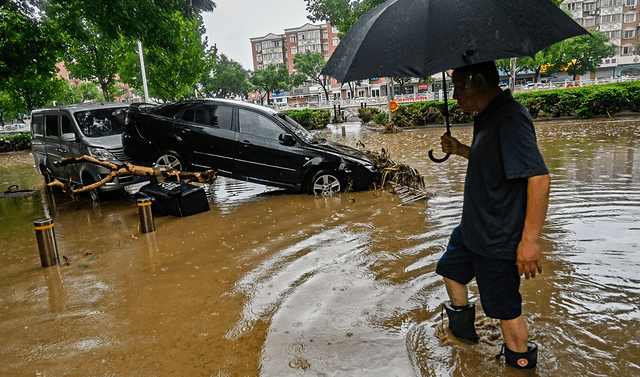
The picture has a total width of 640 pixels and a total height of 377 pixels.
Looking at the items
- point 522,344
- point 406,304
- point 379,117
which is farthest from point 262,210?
point 379,117

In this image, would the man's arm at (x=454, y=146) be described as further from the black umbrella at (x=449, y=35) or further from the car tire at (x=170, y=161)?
the car tire at (x=170, y=161)

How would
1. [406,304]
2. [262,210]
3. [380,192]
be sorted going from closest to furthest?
[406,304]
[262,210]
[380,192]

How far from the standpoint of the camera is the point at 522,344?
245 cm

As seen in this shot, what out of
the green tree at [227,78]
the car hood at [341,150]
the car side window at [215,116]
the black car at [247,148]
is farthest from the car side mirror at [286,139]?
the green tree at [227,78]

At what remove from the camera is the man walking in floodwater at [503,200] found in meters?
2.18

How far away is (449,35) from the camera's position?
2.32 m

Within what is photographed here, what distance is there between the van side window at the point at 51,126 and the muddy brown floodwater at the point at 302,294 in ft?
9.90

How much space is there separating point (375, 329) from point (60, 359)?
8.02 feet

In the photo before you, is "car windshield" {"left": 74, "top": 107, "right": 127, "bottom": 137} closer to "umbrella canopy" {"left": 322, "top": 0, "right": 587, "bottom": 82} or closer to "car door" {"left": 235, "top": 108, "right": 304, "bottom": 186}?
"car door" {"left": 235, "top": 108, "right": 304, "bottom": 186}

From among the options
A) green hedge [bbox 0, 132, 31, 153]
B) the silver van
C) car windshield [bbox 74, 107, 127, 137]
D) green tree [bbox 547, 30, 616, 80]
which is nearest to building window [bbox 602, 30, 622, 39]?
green tree [bbox 547, 30, 616, 80]

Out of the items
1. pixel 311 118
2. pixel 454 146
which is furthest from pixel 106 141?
pixel 311 118

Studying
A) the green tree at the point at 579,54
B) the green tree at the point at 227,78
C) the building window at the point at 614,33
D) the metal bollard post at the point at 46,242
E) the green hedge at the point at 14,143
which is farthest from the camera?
the building window at the point at 614,33

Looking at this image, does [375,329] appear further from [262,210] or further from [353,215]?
[262,210]

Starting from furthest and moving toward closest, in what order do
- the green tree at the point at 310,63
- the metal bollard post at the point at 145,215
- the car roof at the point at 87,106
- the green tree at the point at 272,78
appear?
the green tree at the point at 272,78, the green tree at the point at 310,63, the car roof at the point at 87,106, the metal bollard post at the point at 145,215
